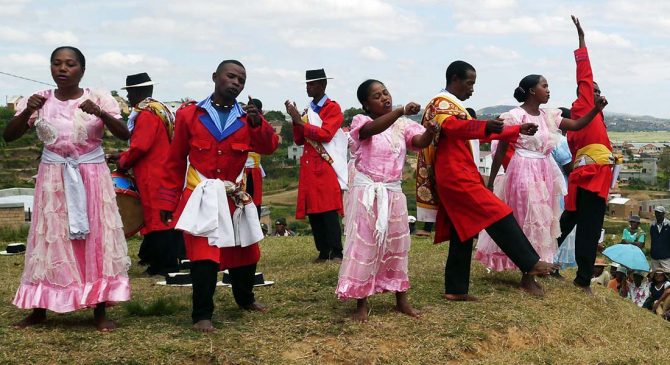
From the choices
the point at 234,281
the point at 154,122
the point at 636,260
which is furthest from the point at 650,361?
the point at 636,260

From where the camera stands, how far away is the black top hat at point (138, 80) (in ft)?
30.3

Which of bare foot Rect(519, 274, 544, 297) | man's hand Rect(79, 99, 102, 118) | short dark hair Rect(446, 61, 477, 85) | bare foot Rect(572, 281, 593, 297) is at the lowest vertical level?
bare foot Rect(572, 281, 593, 297)

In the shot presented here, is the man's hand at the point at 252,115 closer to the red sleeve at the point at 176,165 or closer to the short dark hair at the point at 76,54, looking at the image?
the red sleeve at the point at 176,165

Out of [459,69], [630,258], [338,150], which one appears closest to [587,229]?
[459,69]

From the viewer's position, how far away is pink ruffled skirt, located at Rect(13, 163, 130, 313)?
6074 mm

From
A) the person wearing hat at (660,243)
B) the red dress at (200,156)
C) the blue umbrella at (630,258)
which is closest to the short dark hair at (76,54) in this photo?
the red dress at (200,156)

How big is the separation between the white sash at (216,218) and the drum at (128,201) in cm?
289

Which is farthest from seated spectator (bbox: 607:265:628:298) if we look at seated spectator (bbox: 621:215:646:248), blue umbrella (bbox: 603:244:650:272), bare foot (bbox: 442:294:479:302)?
bare foot (bbox: 442:294:479:302)

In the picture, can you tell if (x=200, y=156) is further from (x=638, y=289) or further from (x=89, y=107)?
(x=638, y=289)

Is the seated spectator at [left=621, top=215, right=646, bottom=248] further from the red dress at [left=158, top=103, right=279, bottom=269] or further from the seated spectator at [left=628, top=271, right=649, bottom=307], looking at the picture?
the red dress at [left=158, top=103, right=279, bottom=269]

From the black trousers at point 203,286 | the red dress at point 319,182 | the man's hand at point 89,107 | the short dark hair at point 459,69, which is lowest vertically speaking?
the black trousers at point 203,286

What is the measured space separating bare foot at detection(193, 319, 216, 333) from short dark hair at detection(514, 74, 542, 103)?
13.3 ft

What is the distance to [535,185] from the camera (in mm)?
8320

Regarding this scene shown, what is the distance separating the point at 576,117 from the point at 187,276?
14.1 feet
